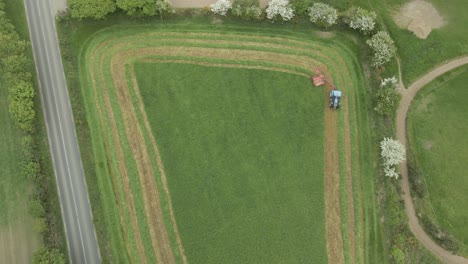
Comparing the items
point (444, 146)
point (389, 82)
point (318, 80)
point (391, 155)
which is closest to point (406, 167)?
point (391, 155)

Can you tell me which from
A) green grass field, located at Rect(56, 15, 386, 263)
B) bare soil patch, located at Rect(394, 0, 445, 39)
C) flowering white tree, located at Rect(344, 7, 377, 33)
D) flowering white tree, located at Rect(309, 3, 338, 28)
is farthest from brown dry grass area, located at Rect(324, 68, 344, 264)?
bare soil patch, located at Rect(394, 0, 445, 39)

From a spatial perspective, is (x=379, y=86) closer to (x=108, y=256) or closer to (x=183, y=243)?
(x=183, y=243)

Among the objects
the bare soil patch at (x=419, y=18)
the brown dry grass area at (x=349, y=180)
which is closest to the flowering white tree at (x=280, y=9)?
the brown dry grass area at (x=349, y=180)

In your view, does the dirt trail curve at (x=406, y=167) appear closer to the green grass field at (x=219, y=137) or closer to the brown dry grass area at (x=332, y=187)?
the green grass field at (x=219, y=137)

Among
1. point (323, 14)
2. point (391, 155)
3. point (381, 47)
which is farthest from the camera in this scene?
point (323, 14)

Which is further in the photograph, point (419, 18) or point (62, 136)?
point (419, 18)

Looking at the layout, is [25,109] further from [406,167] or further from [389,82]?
[406,167]

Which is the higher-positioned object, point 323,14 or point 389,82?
point 323,14

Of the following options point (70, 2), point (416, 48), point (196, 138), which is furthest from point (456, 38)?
point (70, 2)
